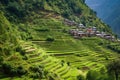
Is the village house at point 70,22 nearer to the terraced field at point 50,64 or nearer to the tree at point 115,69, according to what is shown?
the terraced field at point 50,64

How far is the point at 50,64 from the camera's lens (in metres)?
81.9

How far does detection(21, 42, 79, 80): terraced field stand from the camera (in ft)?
257

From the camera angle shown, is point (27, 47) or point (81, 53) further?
point (81, 53)

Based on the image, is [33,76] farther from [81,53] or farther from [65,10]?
[65,10]

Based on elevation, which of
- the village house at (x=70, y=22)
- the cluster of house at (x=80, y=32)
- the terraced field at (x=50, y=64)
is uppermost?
the village house at (x=70, y=22)

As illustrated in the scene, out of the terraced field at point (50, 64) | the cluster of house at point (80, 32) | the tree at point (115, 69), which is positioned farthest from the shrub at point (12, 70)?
the cluster of house at point (80, 32)

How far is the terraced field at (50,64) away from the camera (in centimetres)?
7819

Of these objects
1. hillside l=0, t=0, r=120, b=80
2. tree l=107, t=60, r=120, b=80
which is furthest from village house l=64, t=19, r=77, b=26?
tree l=107, t=60, r=120, b=80

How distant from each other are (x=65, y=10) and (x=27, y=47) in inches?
2896

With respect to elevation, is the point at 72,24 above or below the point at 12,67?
above

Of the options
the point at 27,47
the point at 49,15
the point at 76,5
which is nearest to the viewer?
the point at 27,47

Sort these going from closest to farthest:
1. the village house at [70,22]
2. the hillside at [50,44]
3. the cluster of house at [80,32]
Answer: the hillside at [50,44] < the cluster of house at [80,32] < the village house at [70,22]

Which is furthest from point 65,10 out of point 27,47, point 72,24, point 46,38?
point 27,47

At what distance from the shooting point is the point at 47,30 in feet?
407
